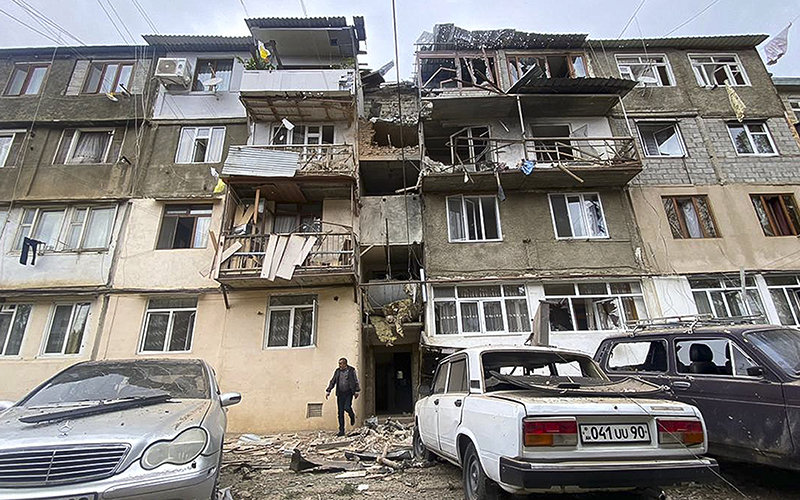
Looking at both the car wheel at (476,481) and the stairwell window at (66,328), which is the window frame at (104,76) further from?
the car wheel at (476,481)

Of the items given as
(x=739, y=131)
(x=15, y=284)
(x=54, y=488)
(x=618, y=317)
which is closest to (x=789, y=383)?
(x=54, y=488)

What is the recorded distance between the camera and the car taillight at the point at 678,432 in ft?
10.2

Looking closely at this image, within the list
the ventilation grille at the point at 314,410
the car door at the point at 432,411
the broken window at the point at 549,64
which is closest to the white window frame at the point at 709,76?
the broken window at the point at 549,64

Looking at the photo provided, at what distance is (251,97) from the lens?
13.3m

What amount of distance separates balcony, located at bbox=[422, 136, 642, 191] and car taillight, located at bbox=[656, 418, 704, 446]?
33.0ft

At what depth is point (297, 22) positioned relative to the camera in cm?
1473

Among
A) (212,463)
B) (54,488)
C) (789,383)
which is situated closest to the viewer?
(54,488)

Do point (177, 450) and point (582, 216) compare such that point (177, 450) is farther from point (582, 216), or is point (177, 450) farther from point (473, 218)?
point (582, 216)

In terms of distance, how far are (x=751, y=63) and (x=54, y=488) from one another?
23.0 m

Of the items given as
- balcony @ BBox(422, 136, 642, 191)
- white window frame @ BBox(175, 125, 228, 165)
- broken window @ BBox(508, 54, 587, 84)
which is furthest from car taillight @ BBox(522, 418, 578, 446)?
broken window @ BBox(508, 54, 587, 84)

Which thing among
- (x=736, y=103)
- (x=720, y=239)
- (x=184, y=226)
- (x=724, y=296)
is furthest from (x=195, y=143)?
(x=736, y=103)

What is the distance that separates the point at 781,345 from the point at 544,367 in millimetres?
2882

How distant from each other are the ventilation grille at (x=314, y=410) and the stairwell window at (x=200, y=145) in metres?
9.10

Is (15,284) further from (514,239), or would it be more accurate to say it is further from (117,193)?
(514,239)
